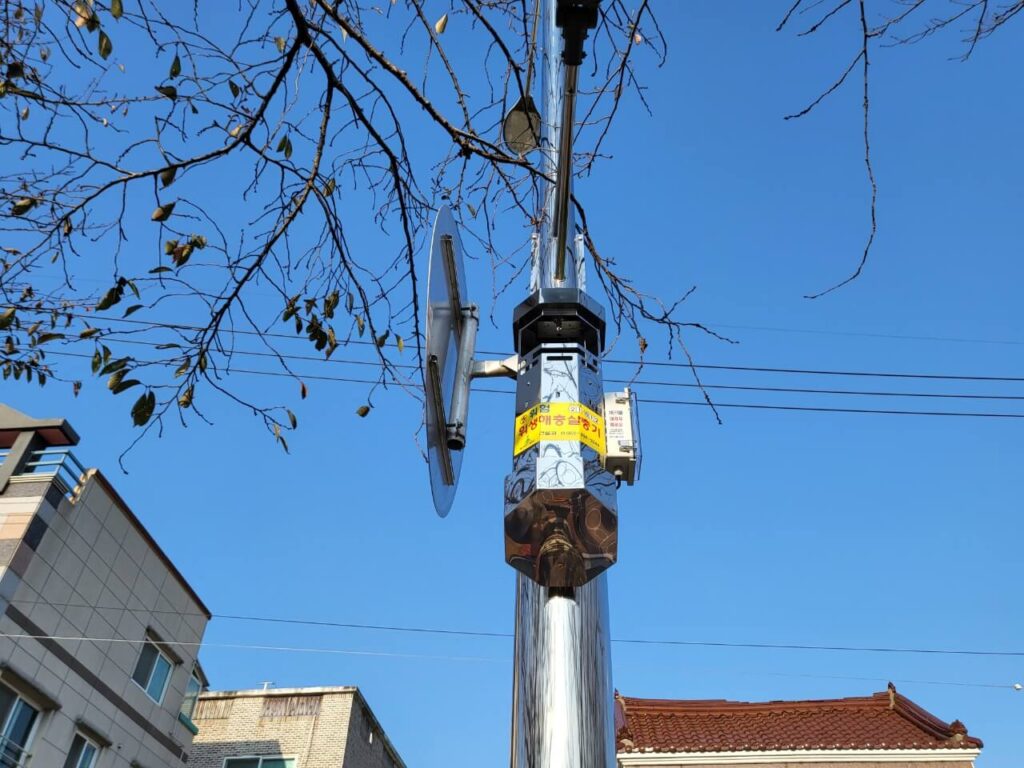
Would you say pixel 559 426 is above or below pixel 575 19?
below

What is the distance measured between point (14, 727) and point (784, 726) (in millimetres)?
13703

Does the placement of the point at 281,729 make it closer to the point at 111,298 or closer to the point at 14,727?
the point at 14,727

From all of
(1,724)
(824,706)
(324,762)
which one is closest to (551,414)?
(1,724)

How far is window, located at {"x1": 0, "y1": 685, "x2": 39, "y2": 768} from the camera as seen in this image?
12766 millimetres

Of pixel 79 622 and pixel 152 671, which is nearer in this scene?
pixel 79 622

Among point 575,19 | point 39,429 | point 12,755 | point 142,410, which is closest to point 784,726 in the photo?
point 12,755

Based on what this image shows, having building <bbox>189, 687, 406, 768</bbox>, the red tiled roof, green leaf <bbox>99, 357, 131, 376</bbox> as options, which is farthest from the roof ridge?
green leaf <bbox>99, 357, 131, 376</bbox>

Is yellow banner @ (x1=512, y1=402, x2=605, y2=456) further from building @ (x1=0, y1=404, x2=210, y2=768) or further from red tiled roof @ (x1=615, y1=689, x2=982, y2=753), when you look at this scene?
red tiled roof @ (x1=615, y1=689, x2=982, y2=753)

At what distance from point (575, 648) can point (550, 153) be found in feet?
5.25

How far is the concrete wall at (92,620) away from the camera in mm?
13523

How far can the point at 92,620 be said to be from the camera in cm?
1499

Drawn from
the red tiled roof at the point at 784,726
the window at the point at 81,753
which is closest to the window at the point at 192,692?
the window at the point at 81,753

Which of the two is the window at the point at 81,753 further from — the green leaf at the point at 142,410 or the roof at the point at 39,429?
the green leaf at the point at 142,410

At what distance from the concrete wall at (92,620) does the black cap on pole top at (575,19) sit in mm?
13802
